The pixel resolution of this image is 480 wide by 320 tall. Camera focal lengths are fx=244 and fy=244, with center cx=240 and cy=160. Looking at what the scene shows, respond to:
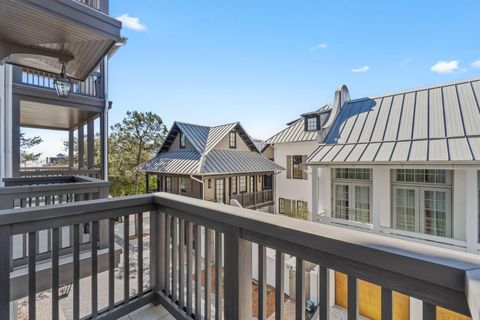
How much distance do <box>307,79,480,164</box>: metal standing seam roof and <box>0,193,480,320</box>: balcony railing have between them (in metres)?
6.43

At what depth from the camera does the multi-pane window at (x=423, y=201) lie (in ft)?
21.0

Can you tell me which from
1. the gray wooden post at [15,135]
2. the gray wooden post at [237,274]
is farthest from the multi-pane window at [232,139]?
the gray wooden post at [237,274]

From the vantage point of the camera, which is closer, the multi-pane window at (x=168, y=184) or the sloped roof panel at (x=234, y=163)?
the sloped roof panel at (x=234, y=163)

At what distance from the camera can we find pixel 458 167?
5629mm

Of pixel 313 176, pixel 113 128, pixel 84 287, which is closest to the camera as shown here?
pixel 84 287

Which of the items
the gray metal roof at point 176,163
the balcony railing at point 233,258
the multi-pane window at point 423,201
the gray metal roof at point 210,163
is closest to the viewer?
the balcony railing at point 233,258

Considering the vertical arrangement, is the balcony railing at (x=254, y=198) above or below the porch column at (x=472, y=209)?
below

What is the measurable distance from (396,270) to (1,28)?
377 cm

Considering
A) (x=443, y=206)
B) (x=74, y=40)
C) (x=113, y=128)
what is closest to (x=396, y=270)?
(x=74, y=40)

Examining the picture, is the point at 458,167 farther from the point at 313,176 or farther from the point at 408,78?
the point at 408,78

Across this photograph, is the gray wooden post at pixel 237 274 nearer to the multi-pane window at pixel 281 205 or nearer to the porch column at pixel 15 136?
the porch column at pixel 15 136

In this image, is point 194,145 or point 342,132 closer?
point 342,132

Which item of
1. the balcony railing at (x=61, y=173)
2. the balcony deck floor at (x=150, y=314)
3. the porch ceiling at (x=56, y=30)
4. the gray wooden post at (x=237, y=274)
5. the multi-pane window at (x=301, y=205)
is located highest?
the porch ceiling at (x=56, y=30)

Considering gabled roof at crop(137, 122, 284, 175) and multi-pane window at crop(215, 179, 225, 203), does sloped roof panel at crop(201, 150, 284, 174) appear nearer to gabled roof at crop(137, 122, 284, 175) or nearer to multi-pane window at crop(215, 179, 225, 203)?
gabled roof at crop(137, 122, 284, 175)
